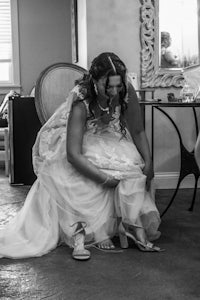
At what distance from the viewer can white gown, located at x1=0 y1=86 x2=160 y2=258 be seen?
6.18 feet

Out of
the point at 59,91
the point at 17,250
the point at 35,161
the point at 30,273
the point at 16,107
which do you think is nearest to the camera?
the point at 30,273

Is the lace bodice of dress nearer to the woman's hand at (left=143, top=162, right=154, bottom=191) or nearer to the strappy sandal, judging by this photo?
the woman's hand at (left=143, top=162, right=154, bottom=191)

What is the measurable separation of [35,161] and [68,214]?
1.20 feet

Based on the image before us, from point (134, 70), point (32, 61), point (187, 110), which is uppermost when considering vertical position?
point (32, 61)

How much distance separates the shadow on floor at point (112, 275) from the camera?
1422mm

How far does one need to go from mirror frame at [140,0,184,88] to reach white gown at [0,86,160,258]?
1288 mm

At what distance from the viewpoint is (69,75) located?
2547 millimetres

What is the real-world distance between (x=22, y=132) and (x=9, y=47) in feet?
9.72

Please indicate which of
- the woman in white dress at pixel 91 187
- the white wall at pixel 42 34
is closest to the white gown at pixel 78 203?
the woman in white dress at pixel 91 187

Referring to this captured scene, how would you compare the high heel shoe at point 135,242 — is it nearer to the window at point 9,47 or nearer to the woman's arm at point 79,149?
the woman's arm at point 79,149

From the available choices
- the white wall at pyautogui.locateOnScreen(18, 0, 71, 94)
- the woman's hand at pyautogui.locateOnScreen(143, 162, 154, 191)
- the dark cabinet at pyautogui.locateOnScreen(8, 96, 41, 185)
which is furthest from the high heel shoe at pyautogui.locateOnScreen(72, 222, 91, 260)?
the white wall at pyautogui.locateOnScreen(18, 0, 71, 94)

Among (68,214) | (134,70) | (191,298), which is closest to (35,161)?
(68,214)

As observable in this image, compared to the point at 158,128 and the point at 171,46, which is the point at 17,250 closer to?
the point at 158,128

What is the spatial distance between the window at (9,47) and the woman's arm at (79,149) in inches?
167
